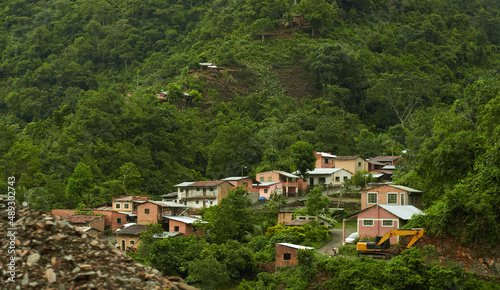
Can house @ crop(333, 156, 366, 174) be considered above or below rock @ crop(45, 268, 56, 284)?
above

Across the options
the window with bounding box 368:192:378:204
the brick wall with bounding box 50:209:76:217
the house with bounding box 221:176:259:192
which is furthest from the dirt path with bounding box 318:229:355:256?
the brick wall with bounding box 50:209:76:217

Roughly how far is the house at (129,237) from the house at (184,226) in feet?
5.03

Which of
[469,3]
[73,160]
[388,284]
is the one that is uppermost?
[469,3]

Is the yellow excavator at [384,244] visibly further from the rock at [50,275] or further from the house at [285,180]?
the rock at [50,275]

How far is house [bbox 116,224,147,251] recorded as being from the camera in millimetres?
35531

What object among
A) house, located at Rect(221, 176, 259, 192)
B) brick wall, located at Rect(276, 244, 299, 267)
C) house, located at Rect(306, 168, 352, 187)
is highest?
house, located at Rect(306, 168, 352, 187)

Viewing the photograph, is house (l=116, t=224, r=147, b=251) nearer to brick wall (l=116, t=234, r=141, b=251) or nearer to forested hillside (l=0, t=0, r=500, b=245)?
brick wall (l=116, t=234, r=141, b=251)

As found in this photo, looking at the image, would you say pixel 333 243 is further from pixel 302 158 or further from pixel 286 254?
pixel 302 158

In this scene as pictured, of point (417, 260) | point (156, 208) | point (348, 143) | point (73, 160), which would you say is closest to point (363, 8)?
point (348, 143)

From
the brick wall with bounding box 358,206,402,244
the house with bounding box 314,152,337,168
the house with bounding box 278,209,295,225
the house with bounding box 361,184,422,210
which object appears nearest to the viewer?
the brick wall with bounding box 358,206,402,244

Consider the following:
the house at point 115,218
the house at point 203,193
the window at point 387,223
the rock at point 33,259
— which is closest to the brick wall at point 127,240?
the house at point 115,218

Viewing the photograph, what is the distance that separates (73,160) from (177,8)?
4701 cm

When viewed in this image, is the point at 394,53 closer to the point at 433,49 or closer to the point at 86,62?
the point at 433,49

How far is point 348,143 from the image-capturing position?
58000 millimetres
